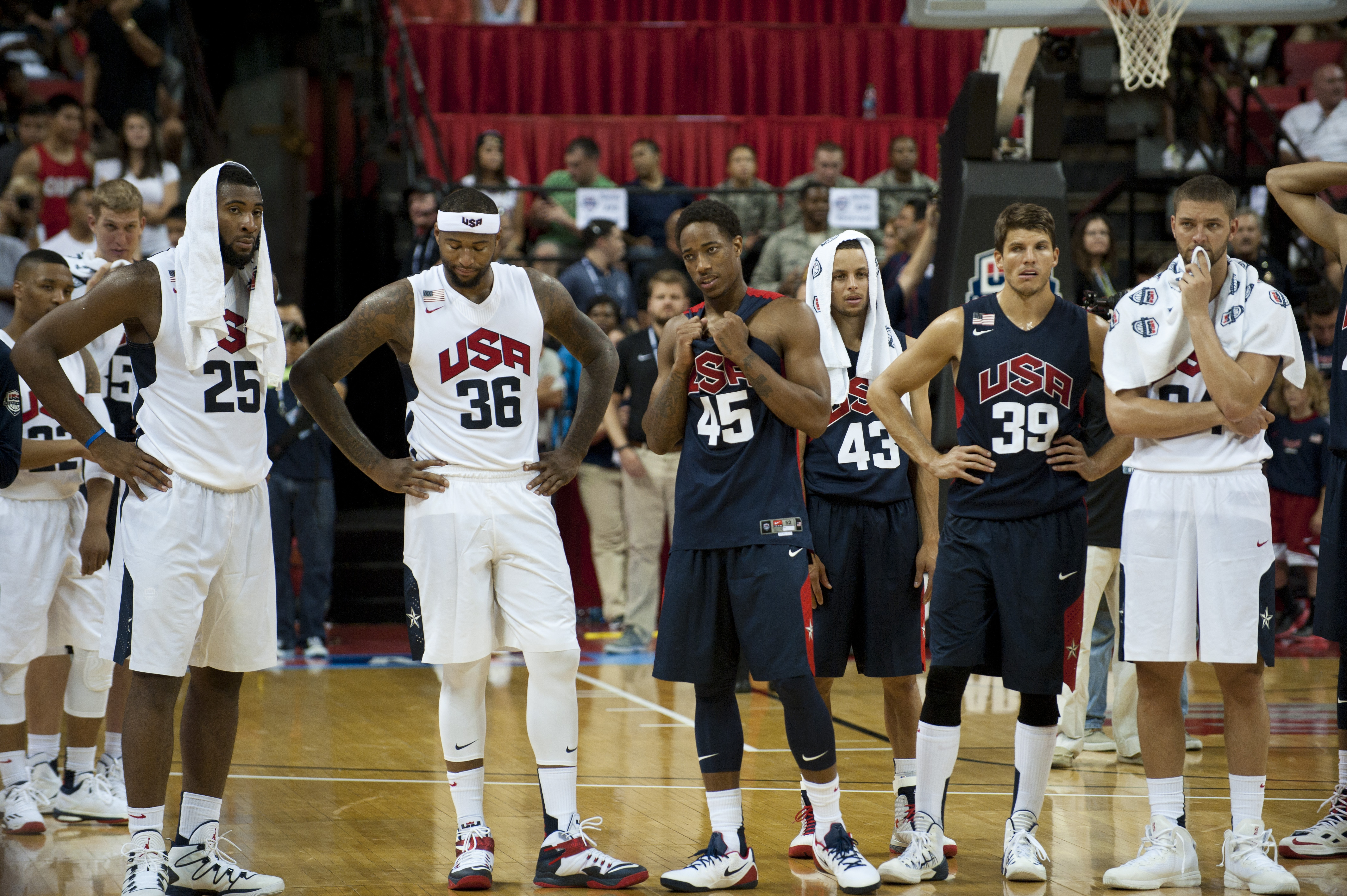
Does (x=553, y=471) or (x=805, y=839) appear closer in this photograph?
(x=553, y=471)

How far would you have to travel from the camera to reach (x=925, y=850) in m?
4.95

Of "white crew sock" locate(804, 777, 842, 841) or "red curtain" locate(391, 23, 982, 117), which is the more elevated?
"red curtain" locate(391, 23, 982, 117)

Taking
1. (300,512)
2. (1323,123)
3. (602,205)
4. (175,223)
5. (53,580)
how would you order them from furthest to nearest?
(1323,123) < (602,205) < (300,512) < (175,223) < (53,580)

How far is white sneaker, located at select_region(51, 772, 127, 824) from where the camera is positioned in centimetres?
590

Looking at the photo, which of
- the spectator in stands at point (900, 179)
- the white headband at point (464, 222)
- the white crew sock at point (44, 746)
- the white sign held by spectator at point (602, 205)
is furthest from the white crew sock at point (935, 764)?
the spectator in stands at point (900, 179)

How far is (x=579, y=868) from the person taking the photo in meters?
4.93

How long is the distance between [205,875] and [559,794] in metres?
1.24

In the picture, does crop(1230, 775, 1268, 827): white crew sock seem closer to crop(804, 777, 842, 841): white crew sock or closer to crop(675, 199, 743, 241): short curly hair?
crop(804, 777, 842, 841): white crew sock

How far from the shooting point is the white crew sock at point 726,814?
4934 millimetres

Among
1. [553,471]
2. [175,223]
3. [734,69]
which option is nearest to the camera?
[553,471]

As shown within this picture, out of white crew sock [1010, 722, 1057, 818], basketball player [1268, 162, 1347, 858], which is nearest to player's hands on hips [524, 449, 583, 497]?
white crew sock [1010, 722, 1057, 818]

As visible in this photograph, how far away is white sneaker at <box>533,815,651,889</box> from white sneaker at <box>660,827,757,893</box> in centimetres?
14

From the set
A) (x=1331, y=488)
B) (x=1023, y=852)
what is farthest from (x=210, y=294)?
(x=1331, y=488)

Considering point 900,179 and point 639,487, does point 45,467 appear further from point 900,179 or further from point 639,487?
point 900,179
